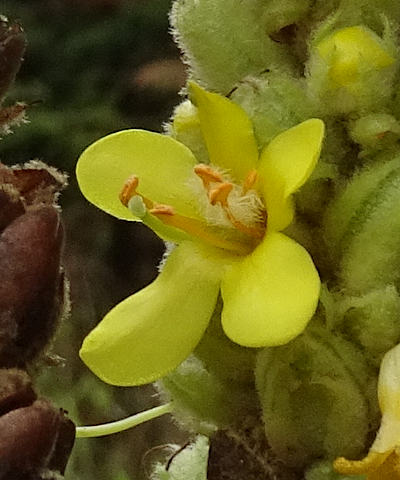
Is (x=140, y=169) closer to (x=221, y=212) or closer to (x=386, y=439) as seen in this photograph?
(x=221, y=212)

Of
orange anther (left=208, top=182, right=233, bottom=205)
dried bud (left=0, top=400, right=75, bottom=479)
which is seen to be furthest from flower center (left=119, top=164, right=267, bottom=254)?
dried bud (left=0, top=400, right=75, bottom=479)

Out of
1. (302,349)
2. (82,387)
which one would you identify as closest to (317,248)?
(302,349)

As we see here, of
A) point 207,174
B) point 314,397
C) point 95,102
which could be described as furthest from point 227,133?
point 95,102

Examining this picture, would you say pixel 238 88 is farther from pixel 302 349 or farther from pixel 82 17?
pixel 82 17

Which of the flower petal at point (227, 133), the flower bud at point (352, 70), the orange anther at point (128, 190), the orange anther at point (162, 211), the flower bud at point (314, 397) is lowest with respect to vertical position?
the flower bud at point (314, 397)

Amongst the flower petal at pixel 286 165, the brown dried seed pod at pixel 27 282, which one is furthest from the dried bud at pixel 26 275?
the flower petal at pixel 286 165

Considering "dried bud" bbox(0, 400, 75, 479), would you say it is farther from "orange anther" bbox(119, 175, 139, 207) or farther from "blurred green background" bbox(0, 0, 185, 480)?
"blurred green background" bbox(0, 0, 185, 480)

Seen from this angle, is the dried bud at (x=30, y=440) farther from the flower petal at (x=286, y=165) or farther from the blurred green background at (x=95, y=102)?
the blurred green background at (x=95, y=102)

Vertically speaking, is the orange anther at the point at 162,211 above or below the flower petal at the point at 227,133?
below
